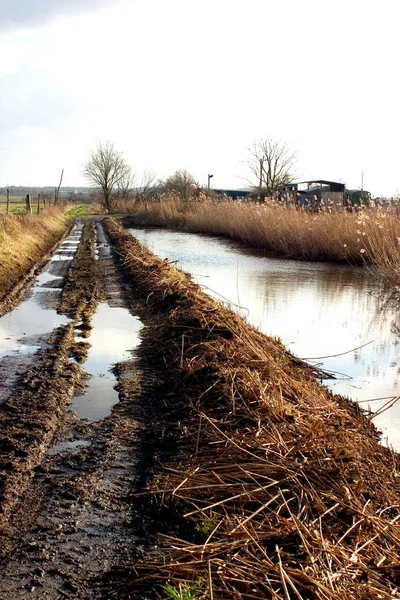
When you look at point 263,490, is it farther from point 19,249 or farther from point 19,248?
point 19,248

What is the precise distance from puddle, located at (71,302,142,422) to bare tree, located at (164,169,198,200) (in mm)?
39874

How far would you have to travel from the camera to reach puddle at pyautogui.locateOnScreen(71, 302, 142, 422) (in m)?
5.69

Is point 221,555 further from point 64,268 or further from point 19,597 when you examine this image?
point 64,268

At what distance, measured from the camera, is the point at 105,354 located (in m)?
7.72

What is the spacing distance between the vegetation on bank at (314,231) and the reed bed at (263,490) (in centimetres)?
862

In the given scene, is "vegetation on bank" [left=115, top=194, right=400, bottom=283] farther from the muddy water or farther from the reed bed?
the reed bed

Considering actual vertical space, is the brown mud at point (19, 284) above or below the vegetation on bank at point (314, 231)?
below

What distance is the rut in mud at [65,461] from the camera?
317cm

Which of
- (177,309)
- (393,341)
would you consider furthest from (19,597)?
(393,341)

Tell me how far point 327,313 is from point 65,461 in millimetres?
7792

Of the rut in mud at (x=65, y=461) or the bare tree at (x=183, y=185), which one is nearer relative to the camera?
the rut in mud at (x=65, y=461)

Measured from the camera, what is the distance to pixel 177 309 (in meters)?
9.23

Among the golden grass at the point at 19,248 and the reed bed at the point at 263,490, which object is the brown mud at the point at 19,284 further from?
the reed bed at the point at 263,490

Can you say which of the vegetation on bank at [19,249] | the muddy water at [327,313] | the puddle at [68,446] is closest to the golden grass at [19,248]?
the vegetation on bank at [19,249]
